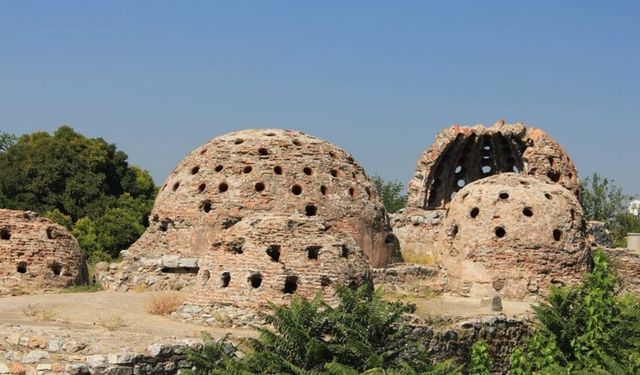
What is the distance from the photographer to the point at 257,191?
2325 cm

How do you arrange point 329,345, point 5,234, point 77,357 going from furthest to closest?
1. point 5,234
2. point 77,357
3. point 329,345

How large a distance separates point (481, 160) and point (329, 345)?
2579 cm

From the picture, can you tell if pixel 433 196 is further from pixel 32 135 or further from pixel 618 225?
pixel 32 135

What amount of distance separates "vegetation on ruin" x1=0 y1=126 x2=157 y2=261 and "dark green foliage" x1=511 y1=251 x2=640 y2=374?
2730 centimetres

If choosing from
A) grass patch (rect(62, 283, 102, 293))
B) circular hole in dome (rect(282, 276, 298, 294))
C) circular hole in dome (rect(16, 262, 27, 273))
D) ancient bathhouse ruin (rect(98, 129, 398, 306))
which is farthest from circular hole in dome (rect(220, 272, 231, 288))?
circular hole in dome (rect(16, 262, 27, 273))

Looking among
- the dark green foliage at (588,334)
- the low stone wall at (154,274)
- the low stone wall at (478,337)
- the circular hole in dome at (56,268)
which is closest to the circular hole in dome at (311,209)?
the low stone wall at (154,274)

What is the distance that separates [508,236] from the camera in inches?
959

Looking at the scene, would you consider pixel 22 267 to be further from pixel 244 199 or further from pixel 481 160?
pixel 481 160

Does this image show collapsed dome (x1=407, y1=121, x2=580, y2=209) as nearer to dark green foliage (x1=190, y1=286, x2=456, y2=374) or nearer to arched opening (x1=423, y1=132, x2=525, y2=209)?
arched opening (x1=423, y1=132, x2=525, y2=209)

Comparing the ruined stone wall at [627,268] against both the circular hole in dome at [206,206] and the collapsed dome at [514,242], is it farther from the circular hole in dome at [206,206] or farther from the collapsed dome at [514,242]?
the circular hole in dome at [206,206]

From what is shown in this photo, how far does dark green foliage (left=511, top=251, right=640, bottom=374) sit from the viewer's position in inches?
578

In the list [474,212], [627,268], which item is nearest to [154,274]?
[474,212]

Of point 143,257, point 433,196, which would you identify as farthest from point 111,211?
point 143,257

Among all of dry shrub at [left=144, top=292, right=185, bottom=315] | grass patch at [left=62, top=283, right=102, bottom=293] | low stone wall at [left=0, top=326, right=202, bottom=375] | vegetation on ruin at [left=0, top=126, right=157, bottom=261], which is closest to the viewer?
low stone wall at [left=0, top=326, right=202, bottom=375]
